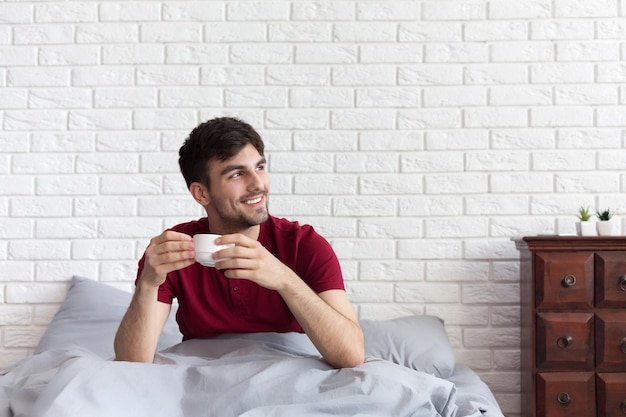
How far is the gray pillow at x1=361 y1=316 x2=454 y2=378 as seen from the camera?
2.60m

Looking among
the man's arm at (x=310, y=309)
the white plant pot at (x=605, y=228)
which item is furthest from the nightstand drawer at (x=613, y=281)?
the man's arm at (x=310, y=309)

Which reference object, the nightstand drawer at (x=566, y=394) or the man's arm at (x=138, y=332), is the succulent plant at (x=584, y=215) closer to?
the nightstand drawer at (x=566, y=394)

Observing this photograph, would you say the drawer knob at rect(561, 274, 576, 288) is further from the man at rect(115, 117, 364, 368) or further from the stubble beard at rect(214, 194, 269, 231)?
the stubble beard at rect(214, 194, 269, 231)

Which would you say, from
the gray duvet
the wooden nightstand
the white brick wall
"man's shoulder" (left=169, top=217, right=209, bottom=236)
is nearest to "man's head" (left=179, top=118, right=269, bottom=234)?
"man's shoulder" (left=169, top=217, right=209, bottom=236)

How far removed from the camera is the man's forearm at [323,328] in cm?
183

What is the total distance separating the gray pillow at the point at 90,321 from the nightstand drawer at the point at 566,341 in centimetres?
129

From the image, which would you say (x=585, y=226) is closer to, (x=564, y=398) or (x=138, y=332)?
(x=564, y=398)

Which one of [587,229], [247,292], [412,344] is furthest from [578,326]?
[247,292]

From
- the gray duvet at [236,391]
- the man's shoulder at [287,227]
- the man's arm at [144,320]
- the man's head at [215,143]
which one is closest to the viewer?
the gray duvet at [236,391]

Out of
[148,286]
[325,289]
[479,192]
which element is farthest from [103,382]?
[479,192]

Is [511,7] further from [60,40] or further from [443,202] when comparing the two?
[60,40]

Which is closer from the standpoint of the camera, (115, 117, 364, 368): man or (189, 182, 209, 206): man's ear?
(115, 117, 364, 368): man

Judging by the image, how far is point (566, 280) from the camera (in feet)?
8.46

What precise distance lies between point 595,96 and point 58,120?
2156 mm
